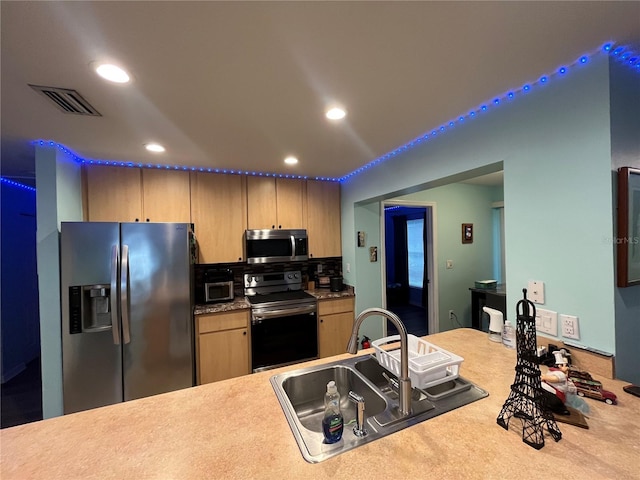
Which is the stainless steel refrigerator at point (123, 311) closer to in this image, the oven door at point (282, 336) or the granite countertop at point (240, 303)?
the granite countertop at point (240, 303)

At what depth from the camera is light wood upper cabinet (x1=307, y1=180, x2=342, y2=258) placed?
3.32 m

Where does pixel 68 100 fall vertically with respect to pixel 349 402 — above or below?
above

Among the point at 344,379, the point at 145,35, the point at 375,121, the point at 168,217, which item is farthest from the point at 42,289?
the point at 375,121

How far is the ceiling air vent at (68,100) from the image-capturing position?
131 centimetres

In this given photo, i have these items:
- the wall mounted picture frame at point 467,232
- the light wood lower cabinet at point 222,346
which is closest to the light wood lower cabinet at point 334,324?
the light wood lower cabinet at point 222,346

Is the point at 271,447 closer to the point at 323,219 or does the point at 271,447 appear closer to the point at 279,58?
the point at 279,58

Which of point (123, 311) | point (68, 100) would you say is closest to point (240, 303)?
point (123, 311)

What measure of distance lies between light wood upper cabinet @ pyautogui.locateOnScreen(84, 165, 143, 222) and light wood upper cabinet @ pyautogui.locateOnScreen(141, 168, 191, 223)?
6 cm

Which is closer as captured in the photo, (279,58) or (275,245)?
(279,58)

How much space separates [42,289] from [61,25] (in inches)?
77.2

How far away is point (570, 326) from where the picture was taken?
4.10ft

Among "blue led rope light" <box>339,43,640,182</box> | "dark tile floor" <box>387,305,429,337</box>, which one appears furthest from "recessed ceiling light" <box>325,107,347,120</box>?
"dark tile floor" <box>387,305,429,337</box>

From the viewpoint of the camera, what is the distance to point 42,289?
1.97 m

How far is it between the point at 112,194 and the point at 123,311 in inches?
46.6
